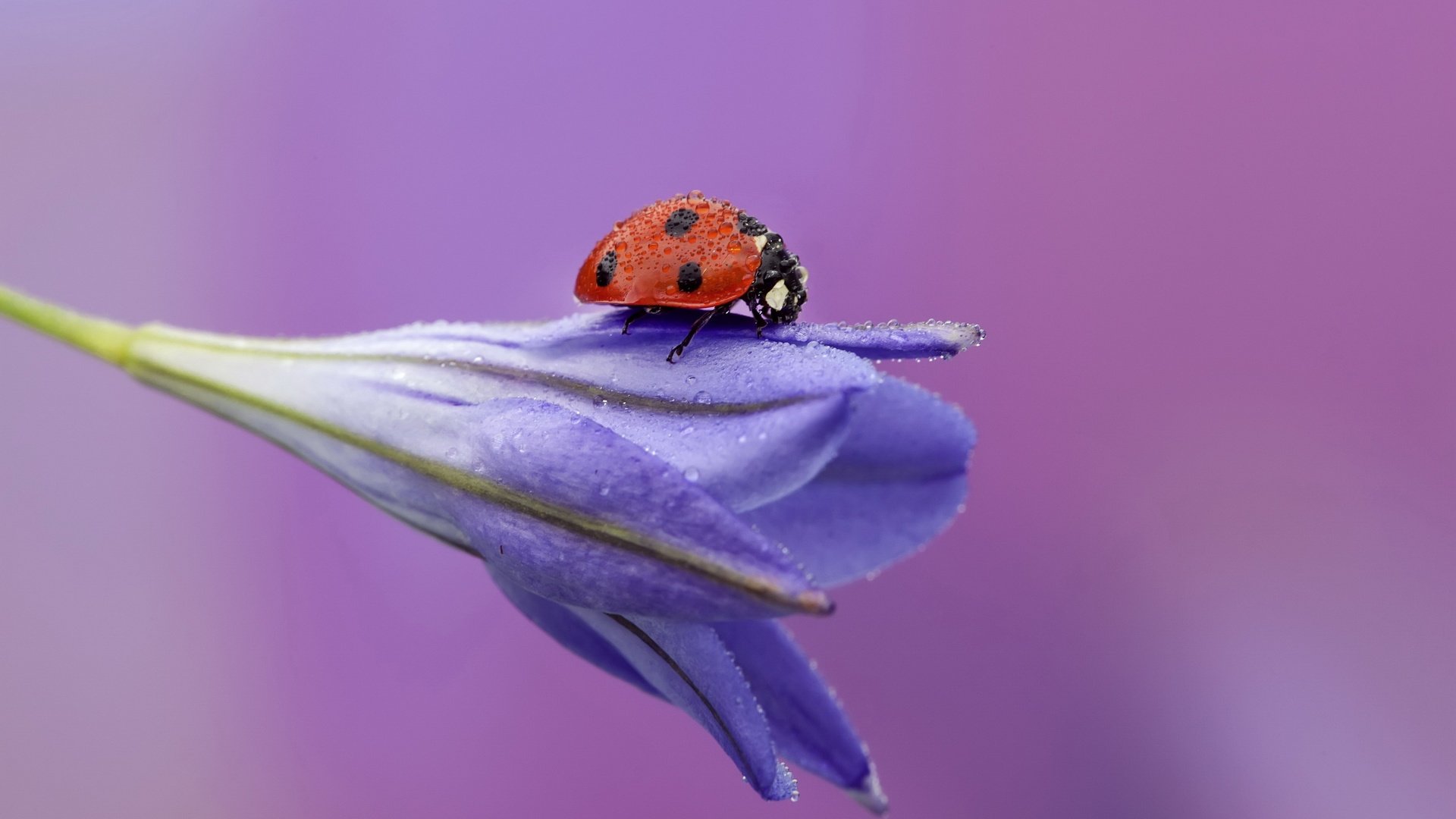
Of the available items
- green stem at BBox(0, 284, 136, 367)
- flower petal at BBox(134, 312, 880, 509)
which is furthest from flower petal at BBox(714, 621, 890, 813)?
green stem at BBox(0, 284, 136, 367)

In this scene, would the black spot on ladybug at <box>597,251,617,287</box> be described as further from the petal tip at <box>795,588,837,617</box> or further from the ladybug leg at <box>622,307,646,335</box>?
the petal tip at <box>795,588,837,617</box>

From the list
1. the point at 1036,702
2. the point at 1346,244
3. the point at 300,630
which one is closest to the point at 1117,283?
the point at 1346,244

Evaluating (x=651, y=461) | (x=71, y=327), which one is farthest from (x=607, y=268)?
(x=71, y=327)

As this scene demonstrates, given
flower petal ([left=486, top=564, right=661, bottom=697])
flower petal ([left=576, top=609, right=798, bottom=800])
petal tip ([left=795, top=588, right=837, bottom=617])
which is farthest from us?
flower petal ([left=486, top=564, right=661, bottom=697])

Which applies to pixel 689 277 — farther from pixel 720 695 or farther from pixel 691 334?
pixel 720 695

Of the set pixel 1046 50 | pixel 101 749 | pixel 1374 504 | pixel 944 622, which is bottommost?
pixel 101 749

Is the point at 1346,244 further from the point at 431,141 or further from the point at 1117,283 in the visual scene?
the point at 431,141

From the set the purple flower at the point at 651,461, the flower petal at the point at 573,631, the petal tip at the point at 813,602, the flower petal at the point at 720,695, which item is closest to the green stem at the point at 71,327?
the purple flower at the point at 651,461
